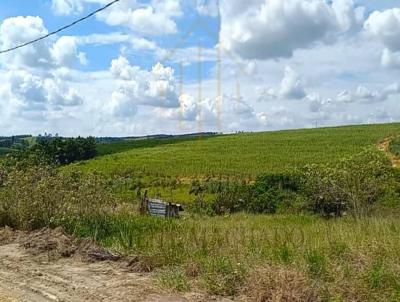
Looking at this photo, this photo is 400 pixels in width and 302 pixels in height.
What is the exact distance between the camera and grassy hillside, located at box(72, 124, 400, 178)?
59.7 m

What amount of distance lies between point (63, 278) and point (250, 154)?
60577mm

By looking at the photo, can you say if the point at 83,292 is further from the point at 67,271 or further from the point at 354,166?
the point at 354,166

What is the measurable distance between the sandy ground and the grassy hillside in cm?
4177

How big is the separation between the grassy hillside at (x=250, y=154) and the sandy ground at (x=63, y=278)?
4177 centimetres

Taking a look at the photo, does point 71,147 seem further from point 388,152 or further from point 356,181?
point 356,181

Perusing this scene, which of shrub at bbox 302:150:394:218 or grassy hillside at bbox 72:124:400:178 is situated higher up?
grassy hillside at bbox 72:124:400:178

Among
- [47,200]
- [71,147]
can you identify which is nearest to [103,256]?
[47,200]

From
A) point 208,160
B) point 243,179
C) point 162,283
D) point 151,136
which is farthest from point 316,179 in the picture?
point 151,136

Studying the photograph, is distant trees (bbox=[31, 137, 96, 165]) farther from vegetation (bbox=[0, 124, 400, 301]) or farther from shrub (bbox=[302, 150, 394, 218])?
shrub (bbox=[302, 150, 394, 218])

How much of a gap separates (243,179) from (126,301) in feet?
143

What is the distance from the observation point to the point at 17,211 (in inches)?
611

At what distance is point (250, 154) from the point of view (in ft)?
229

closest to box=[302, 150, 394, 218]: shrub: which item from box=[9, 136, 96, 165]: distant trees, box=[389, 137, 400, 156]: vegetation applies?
box=[389, 137, 400, 156]: vegetation

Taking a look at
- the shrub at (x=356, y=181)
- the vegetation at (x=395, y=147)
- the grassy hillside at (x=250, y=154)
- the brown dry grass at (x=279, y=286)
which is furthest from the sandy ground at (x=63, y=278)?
the vegetation at (x=395, y=147)
